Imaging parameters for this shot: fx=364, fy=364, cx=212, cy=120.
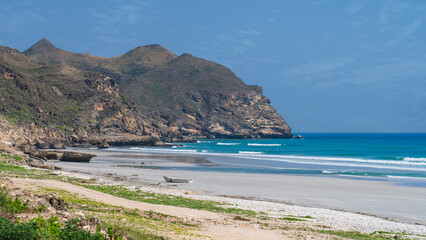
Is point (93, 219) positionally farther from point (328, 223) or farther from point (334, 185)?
point (334, 185)

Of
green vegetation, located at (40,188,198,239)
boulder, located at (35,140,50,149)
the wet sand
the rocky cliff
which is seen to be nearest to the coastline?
the wet sand

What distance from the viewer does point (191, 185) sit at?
26.7 meters

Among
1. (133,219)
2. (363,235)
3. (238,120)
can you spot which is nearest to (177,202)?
(133,219)

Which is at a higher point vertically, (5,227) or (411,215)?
(5,227)

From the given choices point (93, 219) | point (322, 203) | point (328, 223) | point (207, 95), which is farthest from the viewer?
point (207, 95)

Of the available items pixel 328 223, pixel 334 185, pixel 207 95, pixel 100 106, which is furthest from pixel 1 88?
pixel 207 95

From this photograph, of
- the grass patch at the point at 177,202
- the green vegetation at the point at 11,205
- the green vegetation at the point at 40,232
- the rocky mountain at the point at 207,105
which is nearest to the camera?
the green vegetation at the point at 40,232

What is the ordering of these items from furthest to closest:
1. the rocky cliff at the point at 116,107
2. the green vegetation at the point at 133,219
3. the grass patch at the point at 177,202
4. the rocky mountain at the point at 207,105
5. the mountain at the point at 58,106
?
1. the rocky mountain at the point at 207,105
2. the rocky cliff at the point at 116,107
3. the mountain at the point at 58,106
4. the grass patch at the point at 177,202
5. the green vegetation at the point at 133,219

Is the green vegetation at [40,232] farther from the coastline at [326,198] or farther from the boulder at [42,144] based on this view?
the boulder at [42,144]

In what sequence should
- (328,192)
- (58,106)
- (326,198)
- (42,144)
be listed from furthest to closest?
(58,106)
(42,144)
(328,192)
(326,198)

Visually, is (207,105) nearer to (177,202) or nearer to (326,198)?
(326,198)

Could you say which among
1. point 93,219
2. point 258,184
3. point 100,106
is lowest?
point 258,184

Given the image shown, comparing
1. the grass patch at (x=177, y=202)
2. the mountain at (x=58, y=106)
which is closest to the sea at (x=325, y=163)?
the mountain at (x=58, y=106)

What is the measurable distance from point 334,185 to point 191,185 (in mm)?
11360
